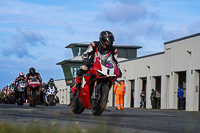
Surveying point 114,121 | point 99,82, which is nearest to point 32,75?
point 99,82

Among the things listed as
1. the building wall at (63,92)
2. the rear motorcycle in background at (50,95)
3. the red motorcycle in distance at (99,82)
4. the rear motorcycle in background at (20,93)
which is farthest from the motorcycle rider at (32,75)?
the building wall at (63,92)

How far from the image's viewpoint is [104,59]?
450 inches

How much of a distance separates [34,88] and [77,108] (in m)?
9.99

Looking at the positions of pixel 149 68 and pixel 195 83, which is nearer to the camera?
pixel 195 83

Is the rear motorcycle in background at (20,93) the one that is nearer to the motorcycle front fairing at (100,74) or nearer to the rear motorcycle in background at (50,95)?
the rear motorcycle in background at (50,95)

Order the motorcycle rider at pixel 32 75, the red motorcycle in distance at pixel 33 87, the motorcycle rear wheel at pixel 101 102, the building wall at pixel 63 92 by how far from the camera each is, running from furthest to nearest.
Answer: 1. the building wall at pixel 63 92
2. the motorcycle rider at pixel 32 75
3. the red motorcycle in distance at pixel 33 87
4. the motorcycle rear wheel at pixel 101 102

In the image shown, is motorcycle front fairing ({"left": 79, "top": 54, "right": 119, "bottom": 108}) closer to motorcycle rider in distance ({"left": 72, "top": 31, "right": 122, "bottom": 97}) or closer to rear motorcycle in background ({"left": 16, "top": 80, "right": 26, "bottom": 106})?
motorcycle rider in distance ({"left": 72, "top": 31, "right": 122, "bottom": 97})

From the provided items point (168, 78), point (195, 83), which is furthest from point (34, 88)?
point (168, 78)

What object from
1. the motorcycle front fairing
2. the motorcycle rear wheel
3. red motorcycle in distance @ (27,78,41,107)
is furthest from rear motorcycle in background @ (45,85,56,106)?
the motorcycle rear wheel

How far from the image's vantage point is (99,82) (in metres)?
11.4

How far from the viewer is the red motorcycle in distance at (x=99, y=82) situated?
10.9 metres

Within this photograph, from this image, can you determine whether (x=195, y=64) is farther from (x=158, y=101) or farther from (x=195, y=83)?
(x=158, y=101)

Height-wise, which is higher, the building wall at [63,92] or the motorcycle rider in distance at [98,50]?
the motorcycle rider in distance at [98,50]

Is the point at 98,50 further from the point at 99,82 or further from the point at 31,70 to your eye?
the point at 31,70
